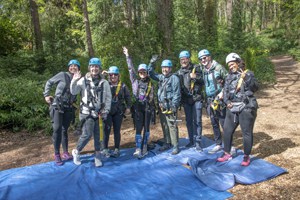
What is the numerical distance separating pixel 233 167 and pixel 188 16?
717 inches

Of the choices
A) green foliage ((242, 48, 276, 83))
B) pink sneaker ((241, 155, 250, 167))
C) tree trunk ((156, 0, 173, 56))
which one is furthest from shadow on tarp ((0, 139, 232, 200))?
green foliage ((242, 48, 276, 83))

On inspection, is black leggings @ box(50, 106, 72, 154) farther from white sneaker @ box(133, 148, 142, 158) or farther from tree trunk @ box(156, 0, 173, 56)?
tree trunk @ box(156, 0, 173, 56)

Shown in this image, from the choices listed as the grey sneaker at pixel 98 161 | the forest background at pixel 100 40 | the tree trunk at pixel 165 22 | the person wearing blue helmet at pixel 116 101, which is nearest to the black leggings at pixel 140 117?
the person wearing blue helmet at pixel 116 101

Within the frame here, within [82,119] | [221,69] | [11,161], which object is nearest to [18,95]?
[11,161]

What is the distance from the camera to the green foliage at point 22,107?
29.5 ft

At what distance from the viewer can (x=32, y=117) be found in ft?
30.3

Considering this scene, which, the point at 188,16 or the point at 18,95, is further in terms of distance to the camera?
the point at 188,16

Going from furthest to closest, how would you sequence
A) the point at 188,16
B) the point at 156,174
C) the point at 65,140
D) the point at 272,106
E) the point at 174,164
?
1. the point at 188,16
2. the point at 272,106
3. the point at 65,140
4. the point at 174,164
5. the point at 156,174

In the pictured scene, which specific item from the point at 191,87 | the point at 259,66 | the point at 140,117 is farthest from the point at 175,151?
the point at 259,66

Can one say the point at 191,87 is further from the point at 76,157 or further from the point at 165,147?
the point at 76,157

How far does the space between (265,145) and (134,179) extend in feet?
11.9

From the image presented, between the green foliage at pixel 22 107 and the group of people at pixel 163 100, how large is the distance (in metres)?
3.34

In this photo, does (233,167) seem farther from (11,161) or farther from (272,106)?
(272,106)

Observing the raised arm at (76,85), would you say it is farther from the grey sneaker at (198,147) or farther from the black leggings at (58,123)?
the grey sneaker at (198,147)
